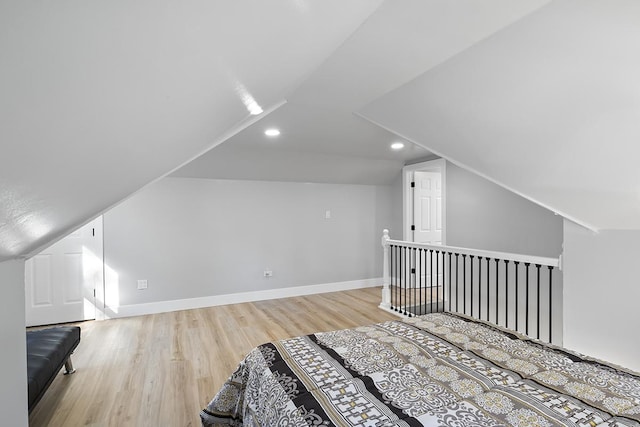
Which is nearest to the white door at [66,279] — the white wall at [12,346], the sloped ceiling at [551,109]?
the white wall at [12,346]

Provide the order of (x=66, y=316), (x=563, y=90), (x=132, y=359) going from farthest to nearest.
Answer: (x=66, y=316) → (x=132, y=359) → (x=563, y=90)

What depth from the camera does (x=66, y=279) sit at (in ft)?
12.0

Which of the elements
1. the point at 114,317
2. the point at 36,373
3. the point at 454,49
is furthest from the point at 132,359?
the point at 454,49

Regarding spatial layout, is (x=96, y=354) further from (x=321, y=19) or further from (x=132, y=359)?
(x=321, y=19)

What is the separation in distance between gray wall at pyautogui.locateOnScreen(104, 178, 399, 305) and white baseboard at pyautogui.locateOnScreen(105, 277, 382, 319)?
0.24ft

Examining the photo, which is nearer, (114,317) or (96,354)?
(96,354)

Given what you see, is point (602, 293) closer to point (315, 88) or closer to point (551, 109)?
point (551, 109)

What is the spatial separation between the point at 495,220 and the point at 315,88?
2.70 meters

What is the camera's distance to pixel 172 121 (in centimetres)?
89

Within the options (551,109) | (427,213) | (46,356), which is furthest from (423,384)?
(427,213)

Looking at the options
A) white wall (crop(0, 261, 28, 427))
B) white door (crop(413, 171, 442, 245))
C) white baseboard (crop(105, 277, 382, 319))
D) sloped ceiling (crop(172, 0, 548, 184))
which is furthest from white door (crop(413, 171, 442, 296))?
white wall (crop(0, 261, 28, 427))

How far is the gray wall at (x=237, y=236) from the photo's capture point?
3975 mm

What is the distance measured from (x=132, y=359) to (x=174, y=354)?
1.11 ft

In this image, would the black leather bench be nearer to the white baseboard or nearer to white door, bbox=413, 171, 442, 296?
the white baseboard
